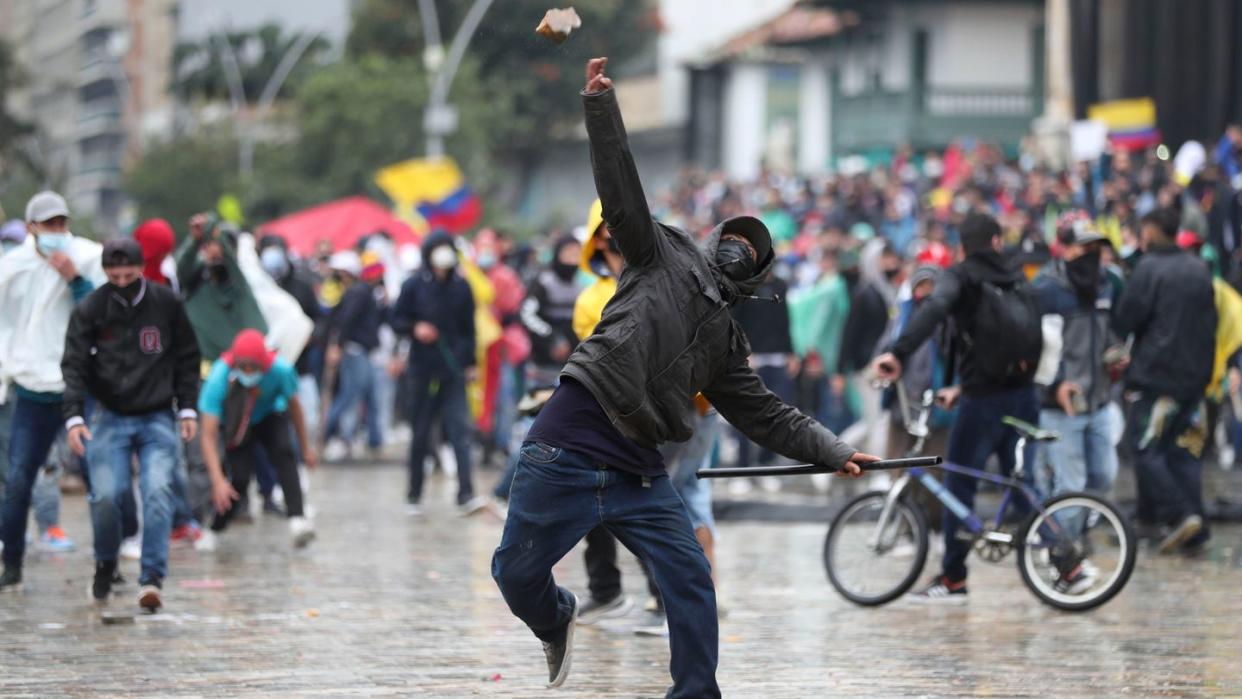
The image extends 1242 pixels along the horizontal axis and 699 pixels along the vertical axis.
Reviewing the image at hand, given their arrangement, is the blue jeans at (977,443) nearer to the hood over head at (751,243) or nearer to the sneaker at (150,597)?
the hood over head at (751,243)

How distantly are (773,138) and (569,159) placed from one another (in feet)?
26.4

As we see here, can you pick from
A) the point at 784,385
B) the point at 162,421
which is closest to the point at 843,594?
the point at 162,421

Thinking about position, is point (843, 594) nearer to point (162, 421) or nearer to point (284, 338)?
point (162, 421)

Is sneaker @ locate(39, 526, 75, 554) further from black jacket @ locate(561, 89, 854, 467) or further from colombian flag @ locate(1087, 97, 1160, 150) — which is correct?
colombian flag @ locate(1087, 97, 1160, 150)

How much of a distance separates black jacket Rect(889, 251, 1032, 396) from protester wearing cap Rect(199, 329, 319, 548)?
399 centimetres

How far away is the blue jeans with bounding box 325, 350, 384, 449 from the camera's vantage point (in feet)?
70.6

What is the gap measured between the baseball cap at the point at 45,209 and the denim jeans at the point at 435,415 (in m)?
5.07

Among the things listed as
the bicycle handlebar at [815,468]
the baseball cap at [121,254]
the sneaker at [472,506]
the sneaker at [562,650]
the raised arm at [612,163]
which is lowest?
the sneaker at [472,506]

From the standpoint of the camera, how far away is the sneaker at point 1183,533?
12.8 metres

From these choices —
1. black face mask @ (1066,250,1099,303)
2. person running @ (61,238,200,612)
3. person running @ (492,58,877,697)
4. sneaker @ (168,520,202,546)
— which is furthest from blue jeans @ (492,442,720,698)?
sneaker @ (168,520,202,546)

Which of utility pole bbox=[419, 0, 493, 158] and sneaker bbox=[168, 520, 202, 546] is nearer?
sneaker bbox=[168, 520, 202, 546]

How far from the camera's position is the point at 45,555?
13.0 meters

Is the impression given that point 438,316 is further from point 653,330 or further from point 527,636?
point 653,330

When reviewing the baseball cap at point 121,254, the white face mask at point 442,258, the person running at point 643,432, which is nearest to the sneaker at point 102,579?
the baseball cap at point 121,254
